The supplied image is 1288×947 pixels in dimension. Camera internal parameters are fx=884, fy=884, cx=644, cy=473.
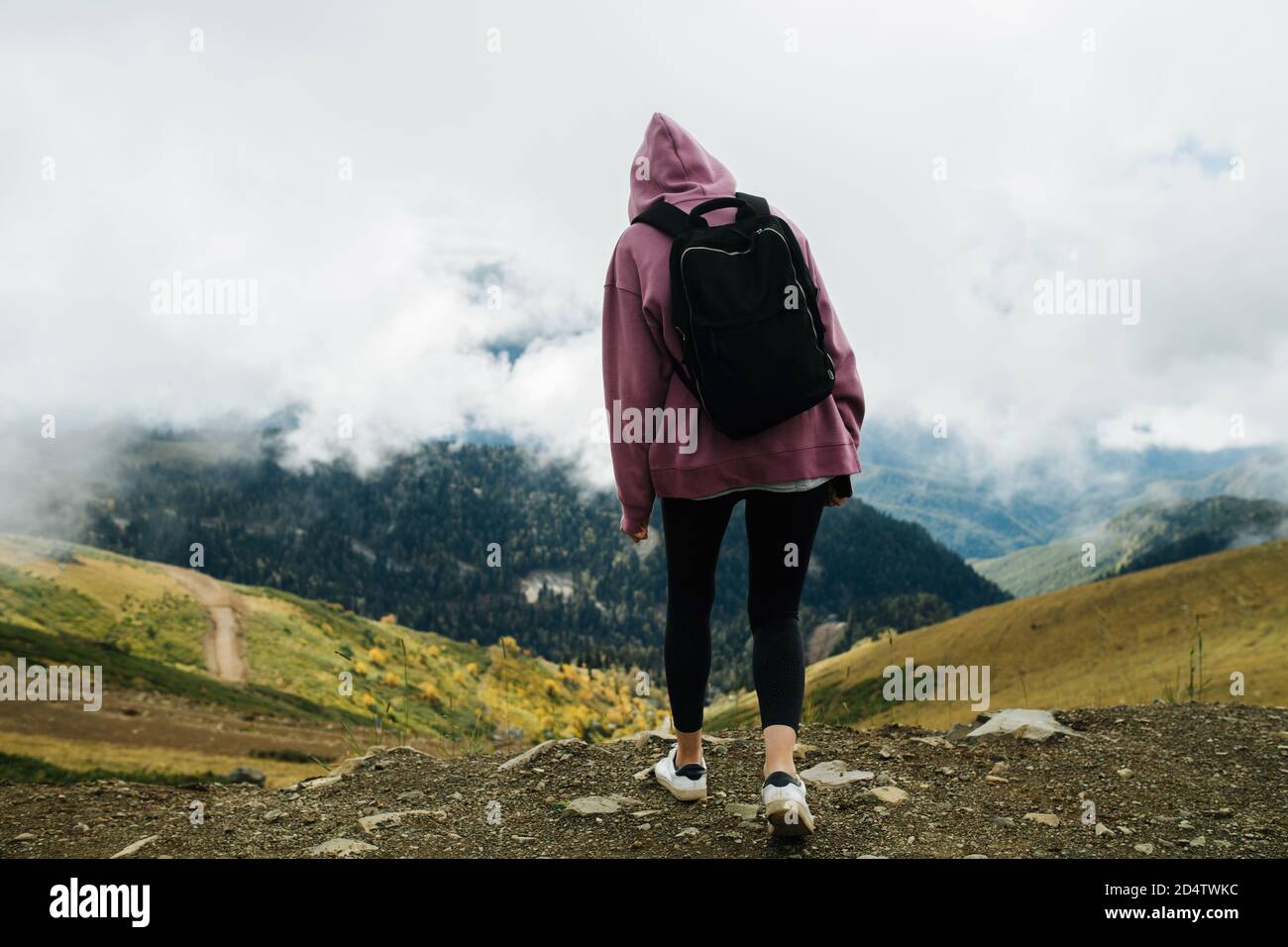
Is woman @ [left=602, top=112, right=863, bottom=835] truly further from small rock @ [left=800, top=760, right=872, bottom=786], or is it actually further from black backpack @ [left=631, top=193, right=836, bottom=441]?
small rock @ [left=800, top=760, right=872, bottom=786]

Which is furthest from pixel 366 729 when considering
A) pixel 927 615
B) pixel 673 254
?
pixel 927 615

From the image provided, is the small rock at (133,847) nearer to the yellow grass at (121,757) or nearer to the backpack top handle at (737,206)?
the backpack top handle at (737,206)

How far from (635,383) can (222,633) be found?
44041mm

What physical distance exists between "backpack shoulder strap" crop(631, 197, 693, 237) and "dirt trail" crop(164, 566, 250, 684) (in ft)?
122

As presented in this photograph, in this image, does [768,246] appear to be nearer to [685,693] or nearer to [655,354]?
[655,354]

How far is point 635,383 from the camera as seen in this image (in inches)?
149

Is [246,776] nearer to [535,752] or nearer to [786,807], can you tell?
[535,752]

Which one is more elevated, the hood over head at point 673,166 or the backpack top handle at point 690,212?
the hood over head at point 673,166

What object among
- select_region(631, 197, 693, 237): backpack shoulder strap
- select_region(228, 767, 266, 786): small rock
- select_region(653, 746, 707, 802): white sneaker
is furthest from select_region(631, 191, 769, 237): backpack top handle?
select_region(228, 767, 266, 786): small rock

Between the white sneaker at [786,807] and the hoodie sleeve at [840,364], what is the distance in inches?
58.2

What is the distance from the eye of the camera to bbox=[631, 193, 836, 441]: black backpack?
11.5 ft

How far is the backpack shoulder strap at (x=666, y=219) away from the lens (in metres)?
3.79

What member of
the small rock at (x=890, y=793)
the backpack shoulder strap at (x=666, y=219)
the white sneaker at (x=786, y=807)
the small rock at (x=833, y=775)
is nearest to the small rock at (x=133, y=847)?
the white sneaker at (x=786, y=807)

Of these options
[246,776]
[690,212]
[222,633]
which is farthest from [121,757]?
[222,633]
